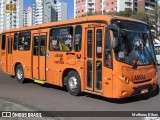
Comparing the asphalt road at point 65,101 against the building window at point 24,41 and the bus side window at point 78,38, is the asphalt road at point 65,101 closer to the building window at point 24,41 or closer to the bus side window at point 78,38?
the bus side window at point 78,38

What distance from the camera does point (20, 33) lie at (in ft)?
51.3

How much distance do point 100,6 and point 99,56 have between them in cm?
11126

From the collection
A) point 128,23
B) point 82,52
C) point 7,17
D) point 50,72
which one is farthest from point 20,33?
point 7,17

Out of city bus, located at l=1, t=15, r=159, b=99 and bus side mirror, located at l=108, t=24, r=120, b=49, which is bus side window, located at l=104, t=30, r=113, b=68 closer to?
city bus, located at l=1, t=15, r=159, b=99

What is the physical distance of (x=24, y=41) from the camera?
15211 millimetres

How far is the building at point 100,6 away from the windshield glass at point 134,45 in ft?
298

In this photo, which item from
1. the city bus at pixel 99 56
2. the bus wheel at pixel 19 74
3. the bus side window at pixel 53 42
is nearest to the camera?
the city bus at pixel 99 56

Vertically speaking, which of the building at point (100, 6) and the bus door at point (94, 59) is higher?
the building at point (100, 6)

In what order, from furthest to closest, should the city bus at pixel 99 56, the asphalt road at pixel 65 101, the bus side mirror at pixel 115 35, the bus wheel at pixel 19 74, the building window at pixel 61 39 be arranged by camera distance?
the bus wheel at pixel 19 74 → the building window at pixel 61 39 → the city bus at pixel 99 56 → the bus side mirror at pixel 115 35 → the asphalt road at pixel 65 101

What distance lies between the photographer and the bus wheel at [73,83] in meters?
11.5

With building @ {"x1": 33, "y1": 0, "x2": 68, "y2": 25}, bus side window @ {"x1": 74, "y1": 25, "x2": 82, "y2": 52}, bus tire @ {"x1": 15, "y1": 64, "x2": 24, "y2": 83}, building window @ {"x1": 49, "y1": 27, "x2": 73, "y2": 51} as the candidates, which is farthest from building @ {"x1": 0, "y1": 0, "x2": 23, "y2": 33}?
bus side window @ {"x1": 74, "y1": 25, "x2": 82, "y2": 52}

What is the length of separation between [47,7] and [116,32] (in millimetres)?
53730

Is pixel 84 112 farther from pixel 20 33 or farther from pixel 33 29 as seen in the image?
pixel 20 33

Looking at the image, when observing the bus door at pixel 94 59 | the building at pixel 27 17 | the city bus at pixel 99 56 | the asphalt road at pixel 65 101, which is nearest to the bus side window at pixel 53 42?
the city bus at pixel 99 56
